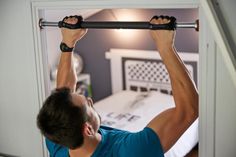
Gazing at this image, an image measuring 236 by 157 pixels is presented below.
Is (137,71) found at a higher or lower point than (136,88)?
higher

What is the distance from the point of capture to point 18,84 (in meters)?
1.93

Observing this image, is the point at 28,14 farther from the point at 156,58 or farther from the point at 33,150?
the point at 156,58

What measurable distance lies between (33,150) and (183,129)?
1008 mm

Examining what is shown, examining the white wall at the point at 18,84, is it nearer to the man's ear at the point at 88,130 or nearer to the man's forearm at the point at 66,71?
the man's forearm at the point at 66,71

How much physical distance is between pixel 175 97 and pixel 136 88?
3.03 metres

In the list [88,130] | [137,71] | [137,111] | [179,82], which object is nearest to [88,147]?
[88,130]

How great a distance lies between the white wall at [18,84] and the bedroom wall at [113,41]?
216cm

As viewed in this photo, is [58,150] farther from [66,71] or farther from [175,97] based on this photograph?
[175,97]


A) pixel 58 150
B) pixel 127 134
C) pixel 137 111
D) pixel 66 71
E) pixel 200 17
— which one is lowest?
pixel 137 111

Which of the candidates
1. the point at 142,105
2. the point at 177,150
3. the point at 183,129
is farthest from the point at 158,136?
the point at 142,105

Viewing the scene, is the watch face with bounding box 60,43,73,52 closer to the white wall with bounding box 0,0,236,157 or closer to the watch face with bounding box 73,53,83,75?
the white wall with bounding box 0,0,236,157

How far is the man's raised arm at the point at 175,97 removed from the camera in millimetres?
1253

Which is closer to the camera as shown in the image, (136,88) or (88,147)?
(88,147)

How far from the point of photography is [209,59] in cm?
135
